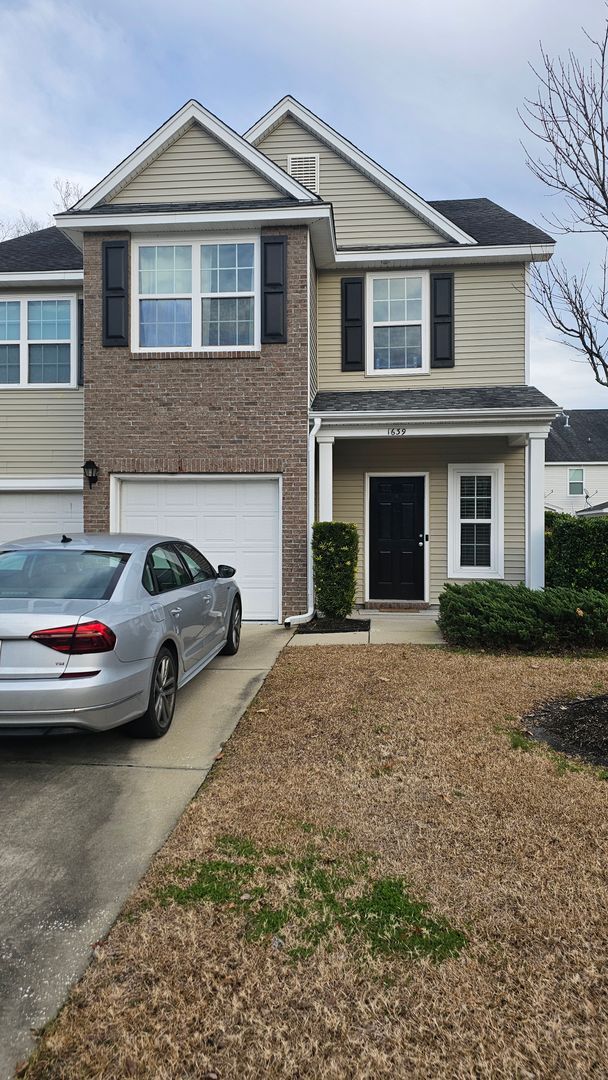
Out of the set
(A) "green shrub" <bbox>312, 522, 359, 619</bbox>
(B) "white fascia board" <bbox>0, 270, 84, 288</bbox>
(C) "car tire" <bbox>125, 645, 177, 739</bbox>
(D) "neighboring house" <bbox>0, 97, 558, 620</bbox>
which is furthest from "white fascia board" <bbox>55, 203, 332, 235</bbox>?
(C) "car tire" <bbox>125, 645, 177, 739</bbox>

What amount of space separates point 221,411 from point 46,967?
7781mm

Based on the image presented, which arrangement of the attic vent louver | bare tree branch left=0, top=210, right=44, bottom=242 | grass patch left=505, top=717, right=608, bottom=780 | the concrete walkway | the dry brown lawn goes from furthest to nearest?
1. bare tree branch left=0, top=210, right=44, bottom=242
2. the attic vent louver
3. the concrete walkway
4. grass patch left=505, top=717, right=608, bottom=780
5. the dry brown lawn

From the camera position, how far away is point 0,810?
3537mm

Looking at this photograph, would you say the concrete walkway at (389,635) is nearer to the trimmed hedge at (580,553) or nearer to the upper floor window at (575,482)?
the trimmed hedge at (580,553)

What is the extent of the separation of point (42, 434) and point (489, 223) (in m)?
8.81

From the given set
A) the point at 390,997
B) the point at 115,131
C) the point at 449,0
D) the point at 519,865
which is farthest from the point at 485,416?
the point at 115,131

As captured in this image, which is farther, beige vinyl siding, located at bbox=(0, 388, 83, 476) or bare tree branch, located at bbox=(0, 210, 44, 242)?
bare tree branch, located at bbox=(0, 210, 44, 242)

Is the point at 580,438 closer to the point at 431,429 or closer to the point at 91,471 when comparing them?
the point at 431,429

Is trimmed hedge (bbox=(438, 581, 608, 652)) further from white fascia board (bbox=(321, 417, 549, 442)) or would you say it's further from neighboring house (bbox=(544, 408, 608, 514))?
neighboring house (bbox=(544, 408, 608, 514))

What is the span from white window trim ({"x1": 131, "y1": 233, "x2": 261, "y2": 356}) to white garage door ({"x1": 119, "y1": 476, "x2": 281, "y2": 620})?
6.24 ft

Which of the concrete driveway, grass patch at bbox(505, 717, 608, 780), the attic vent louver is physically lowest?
the concrete driveway

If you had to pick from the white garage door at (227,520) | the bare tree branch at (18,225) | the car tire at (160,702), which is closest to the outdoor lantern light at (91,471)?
the white garage door at (227,520)

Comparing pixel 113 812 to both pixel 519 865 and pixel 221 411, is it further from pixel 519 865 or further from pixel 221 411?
pixel 221 411

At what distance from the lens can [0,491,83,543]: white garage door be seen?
10.9 meters
